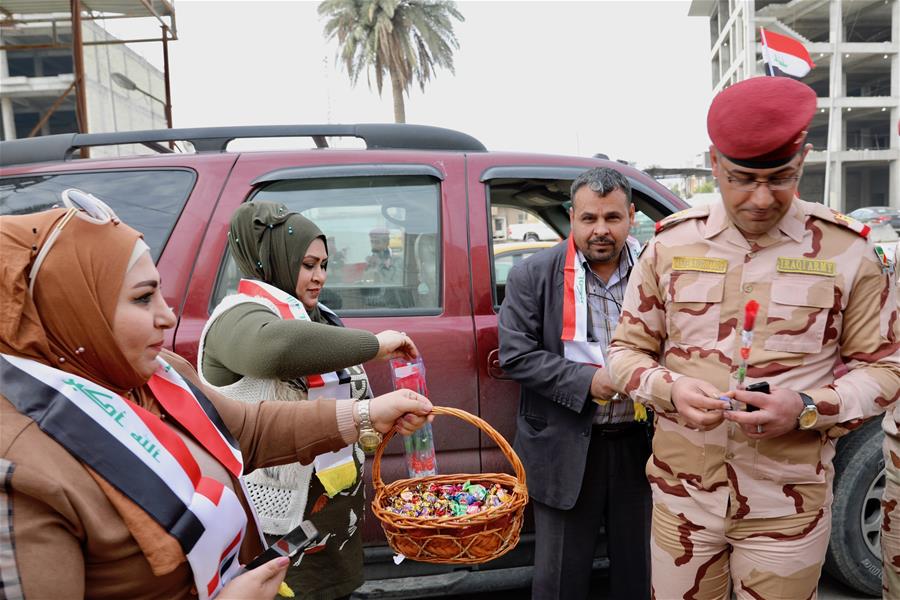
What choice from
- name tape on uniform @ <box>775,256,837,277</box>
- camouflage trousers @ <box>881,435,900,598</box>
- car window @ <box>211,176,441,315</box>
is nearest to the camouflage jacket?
name tape on uniform @ <box>775,256,837,277</box>

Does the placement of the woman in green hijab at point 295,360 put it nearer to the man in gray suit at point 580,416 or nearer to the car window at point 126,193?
the man in gray suit at point 580,416

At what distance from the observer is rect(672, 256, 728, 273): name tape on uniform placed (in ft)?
6.05

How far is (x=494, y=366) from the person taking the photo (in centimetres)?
260

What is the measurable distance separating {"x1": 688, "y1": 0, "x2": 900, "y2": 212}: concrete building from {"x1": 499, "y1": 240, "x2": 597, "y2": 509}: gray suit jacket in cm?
3735

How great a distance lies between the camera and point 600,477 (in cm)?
244

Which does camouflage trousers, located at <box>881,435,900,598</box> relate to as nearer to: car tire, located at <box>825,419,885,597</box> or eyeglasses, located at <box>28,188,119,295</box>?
car tire, located at <box>825,419,885,597</box>

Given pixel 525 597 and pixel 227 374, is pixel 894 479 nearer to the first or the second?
pixel 525 597

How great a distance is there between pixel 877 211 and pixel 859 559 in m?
27.7

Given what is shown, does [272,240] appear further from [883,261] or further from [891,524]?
[891,524]

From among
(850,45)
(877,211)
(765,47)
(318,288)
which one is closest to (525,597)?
(318,288)

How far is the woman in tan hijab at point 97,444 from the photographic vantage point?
3.22ft

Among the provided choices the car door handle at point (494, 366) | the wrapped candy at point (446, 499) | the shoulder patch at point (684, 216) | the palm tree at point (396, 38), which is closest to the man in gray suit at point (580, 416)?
the car door handle at point (494, 366)

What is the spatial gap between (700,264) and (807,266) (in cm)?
28

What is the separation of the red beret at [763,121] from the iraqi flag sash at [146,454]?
4.90ft
